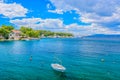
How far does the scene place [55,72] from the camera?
2263 inches

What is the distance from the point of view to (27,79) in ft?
164

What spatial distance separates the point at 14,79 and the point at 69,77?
47.8ft

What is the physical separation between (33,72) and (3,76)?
9407mm

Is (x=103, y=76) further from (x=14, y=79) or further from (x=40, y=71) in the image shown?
(x=14, y=79)

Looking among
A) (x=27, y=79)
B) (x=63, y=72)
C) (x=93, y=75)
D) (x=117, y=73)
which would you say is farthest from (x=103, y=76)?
(x=27, y=79)

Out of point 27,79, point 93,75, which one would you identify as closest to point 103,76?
point 93,75

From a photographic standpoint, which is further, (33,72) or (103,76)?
(33,72)

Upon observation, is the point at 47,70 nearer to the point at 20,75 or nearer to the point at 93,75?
the point at 20,75

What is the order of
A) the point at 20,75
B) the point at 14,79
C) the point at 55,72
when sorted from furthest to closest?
the point at 55,72
the point at 20,75
the point at 14,79

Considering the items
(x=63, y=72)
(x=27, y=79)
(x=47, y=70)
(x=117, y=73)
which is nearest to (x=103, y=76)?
(x=117, y=73)

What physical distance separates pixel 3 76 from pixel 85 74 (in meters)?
23.0

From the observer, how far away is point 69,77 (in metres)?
51.9

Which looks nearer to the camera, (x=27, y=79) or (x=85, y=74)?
(x=27, y=79)

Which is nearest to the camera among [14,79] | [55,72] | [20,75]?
[14,79]
